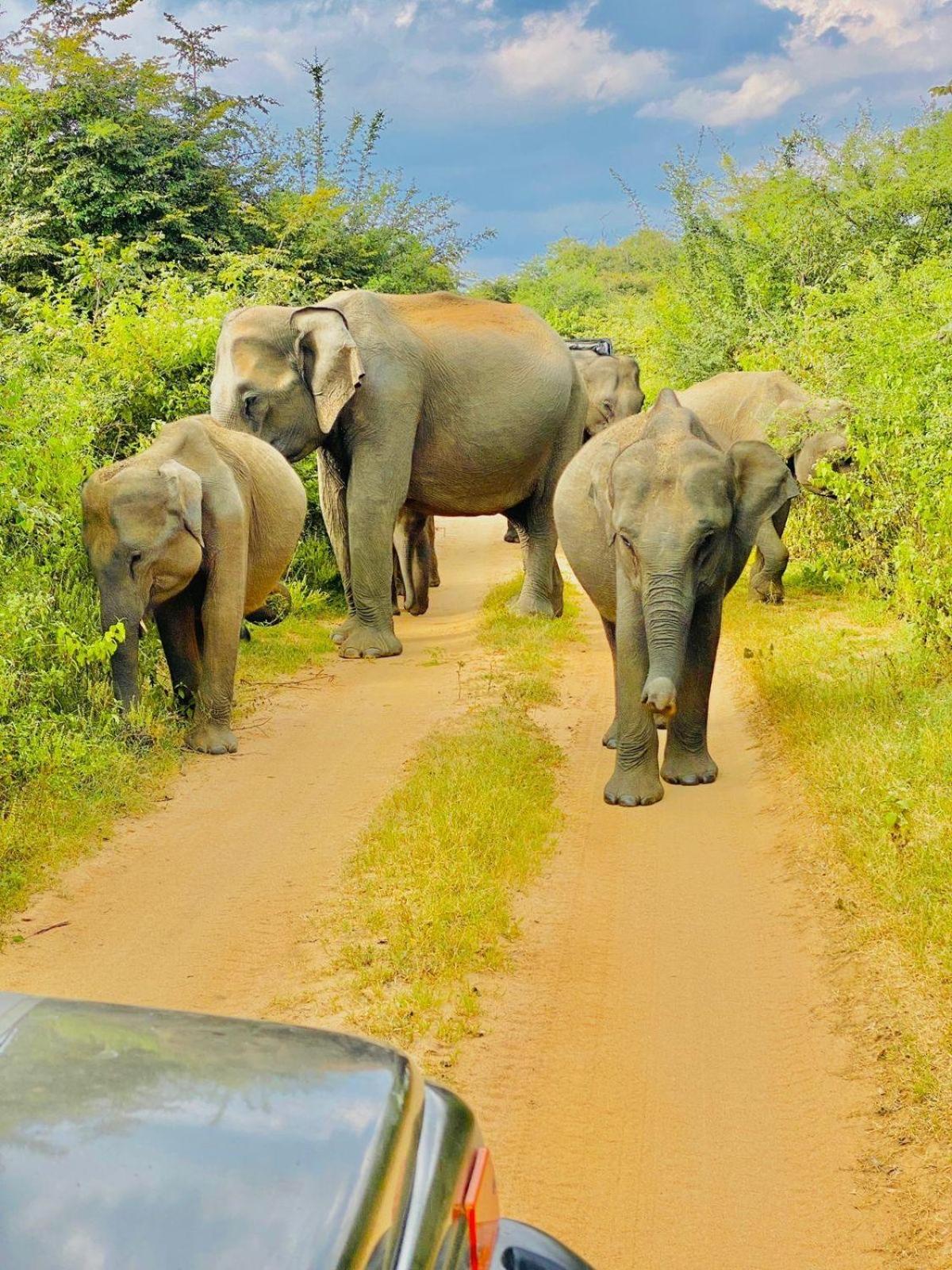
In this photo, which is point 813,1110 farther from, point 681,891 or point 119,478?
point 119,478

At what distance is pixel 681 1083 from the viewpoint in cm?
477

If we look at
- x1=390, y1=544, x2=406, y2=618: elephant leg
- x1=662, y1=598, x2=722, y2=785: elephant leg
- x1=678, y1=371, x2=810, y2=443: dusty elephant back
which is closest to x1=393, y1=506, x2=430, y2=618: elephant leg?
x1=390, y1=544, x2=406, y2=618: elephant leg

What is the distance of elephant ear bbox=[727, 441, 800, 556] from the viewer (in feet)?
26.6

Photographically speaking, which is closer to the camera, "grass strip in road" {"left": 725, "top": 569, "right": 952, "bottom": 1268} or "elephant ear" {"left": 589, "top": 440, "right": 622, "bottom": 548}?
"grass strip in road" {"left": 725, "top": 569, "right": 952, "bottom": 1268}

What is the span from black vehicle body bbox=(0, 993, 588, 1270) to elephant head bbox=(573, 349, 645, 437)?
18.0 metres

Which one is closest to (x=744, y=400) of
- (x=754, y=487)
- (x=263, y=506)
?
(x=263, y=506)

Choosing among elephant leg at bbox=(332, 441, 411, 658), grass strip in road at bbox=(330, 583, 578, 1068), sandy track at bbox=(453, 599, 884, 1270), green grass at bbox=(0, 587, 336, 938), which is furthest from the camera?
elephant leg at bbox=(332, 441, 411, 658)

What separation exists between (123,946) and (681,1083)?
2345 millimetres

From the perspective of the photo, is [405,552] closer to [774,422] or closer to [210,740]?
[774,422]

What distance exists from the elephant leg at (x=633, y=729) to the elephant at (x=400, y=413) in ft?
14.5

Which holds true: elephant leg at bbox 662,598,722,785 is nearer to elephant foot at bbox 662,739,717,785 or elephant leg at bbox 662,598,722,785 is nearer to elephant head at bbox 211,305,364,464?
elephant foot at bbox 662,739,717,785

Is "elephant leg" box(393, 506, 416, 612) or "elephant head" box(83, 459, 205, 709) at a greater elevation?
"elephant head" box(83, 459, 205, 709)

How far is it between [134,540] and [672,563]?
2.95m

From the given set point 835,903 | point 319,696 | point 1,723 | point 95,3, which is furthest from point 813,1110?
point 95,3
